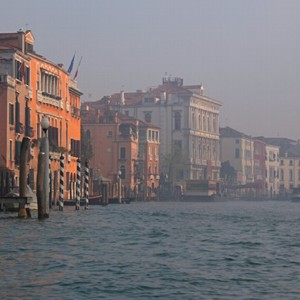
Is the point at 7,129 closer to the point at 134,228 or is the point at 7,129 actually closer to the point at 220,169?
the point at 134,228

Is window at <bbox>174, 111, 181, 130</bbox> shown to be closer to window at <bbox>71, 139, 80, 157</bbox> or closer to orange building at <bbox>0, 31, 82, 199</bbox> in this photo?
orange building at <bbox>0, 31, 82, 199</bbox>

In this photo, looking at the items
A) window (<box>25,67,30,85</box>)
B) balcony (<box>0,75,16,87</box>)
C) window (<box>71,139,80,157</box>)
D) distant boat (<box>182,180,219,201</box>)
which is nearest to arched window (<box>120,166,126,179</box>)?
distant boat (<box>182,180,219,201</box>)

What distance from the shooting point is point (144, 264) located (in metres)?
18.6

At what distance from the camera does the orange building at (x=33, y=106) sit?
177 ft

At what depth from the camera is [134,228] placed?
30.9 metres

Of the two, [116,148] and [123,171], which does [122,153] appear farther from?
[123,171]

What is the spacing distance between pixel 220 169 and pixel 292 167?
39860mm

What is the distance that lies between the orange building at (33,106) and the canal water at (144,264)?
26372 millimetres

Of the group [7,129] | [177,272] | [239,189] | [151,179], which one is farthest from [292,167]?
[177,272]

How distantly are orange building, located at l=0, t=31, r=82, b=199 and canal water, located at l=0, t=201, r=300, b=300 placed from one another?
2637 cm

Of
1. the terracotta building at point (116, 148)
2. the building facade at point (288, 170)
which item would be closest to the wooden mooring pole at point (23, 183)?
the terracotta building at point (116, 148)

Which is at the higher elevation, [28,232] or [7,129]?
[7,129]

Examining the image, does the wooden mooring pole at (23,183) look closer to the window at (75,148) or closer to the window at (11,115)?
the window at (11,115)

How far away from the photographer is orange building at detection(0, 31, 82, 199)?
A: 54.1 m
